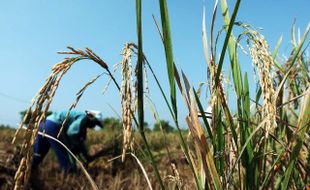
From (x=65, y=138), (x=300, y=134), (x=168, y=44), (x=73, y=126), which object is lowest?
(x=300, y=134)

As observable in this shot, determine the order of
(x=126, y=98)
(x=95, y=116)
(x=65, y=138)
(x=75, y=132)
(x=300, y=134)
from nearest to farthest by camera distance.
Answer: (x=126, y=98)
(x=300, y=134)
(x=75, y=132)
(x=65, y=138)
(x=95, y=116)

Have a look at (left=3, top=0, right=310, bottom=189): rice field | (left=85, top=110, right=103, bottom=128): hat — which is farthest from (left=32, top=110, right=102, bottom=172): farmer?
(left=3, top=0, right=310, bottom=189): rice field

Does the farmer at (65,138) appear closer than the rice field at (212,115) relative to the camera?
No

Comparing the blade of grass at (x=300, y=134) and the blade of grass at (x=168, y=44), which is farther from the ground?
the blade of grass at (x=168, y=44)

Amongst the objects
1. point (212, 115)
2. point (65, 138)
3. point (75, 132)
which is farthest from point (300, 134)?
point (65, 138)

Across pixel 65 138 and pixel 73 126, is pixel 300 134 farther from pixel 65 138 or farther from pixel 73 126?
pixel 65 138

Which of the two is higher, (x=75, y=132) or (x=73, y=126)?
(x=73, y=126)

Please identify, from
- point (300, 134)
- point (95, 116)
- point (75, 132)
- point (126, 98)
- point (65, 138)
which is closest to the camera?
point (126, 98)

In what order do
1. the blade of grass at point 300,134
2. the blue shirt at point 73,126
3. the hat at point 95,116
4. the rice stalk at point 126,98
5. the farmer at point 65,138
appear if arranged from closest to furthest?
the rice stalk at point 126,98
the blade of grass at point 300,134
the farmer at point 65,138
the blue shirt at point 73,126
the hat at point 95,116

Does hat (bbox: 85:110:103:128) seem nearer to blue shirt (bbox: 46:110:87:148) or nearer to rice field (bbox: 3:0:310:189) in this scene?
blue shirt (bbox: 46:110:87:148)

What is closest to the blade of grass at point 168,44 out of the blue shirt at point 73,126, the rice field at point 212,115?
the rice field at point 212,115

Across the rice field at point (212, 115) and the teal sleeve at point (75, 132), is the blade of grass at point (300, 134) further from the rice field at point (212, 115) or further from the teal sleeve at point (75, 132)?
the teal sleeve at point (75, 132)

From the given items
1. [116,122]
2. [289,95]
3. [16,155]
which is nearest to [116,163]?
[16,155]

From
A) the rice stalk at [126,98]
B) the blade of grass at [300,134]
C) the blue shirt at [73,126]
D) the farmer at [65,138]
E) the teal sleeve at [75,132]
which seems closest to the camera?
the rice stalk at [126,98]
